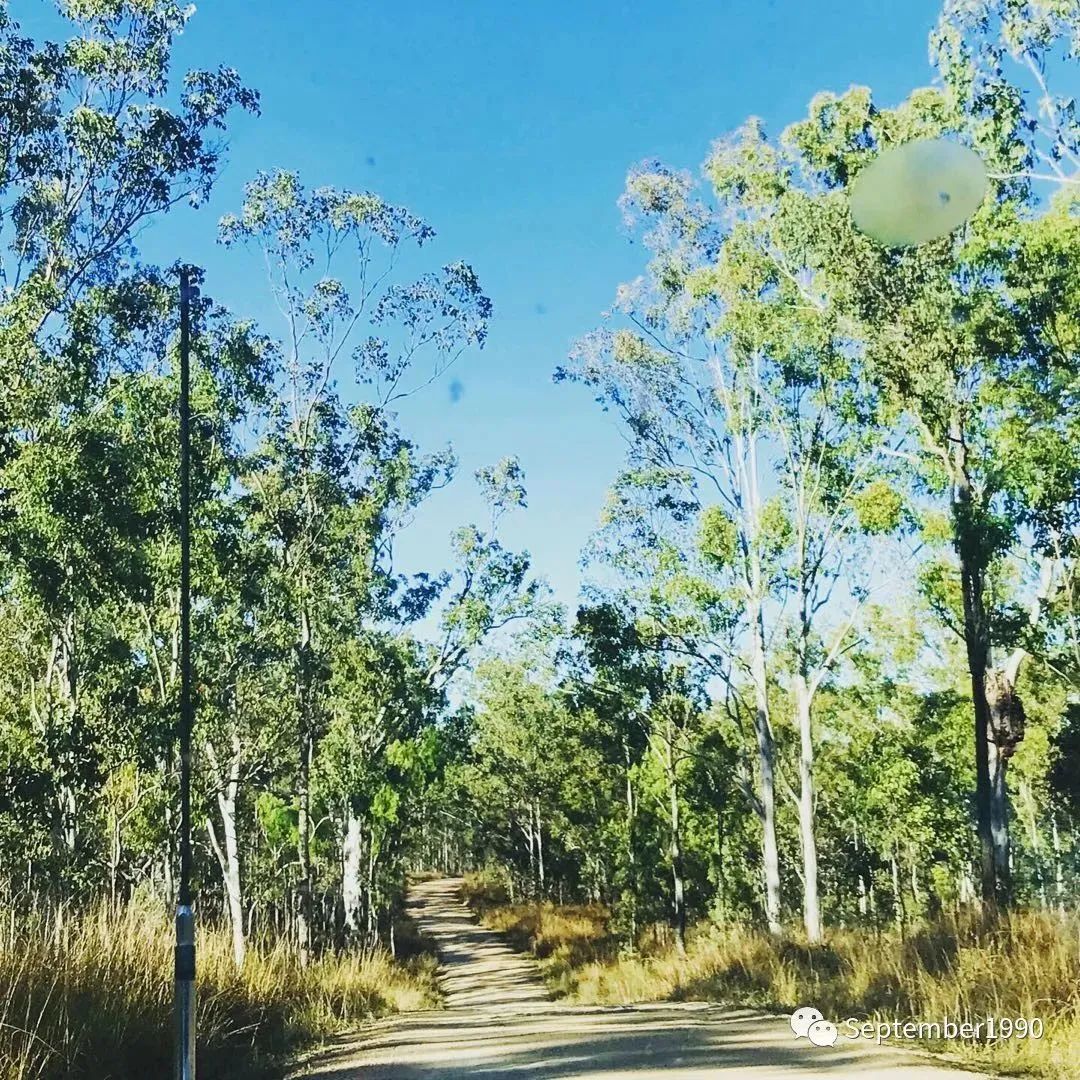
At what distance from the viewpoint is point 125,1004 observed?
26.9 ft

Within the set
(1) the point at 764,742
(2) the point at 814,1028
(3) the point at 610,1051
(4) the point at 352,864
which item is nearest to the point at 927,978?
(2) the point at 814,1028

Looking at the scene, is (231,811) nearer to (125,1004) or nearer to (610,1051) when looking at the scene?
(125,1004)

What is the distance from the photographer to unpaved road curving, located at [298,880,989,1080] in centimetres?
770

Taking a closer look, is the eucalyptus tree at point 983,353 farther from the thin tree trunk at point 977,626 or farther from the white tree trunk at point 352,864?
the white tree trunk at point 352,864

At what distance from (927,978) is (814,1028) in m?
1.07

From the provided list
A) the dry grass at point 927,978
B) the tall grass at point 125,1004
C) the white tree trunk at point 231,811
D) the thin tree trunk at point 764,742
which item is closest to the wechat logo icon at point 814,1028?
the dry grass at point 927,978

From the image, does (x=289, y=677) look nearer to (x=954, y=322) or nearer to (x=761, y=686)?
(x=761, y=686)

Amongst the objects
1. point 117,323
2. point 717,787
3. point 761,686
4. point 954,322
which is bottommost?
point 717,787

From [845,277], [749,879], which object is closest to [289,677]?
[845,277]

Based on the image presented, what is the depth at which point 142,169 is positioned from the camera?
52.1ft

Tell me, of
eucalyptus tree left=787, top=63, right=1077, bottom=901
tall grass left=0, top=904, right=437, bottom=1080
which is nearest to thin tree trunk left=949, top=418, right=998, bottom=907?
eucalyptus tree left=787, top=63, right=1077, bottom=901

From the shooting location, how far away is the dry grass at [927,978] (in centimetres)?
760

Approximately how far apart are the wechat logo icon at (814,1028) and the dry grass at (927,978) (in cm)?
33

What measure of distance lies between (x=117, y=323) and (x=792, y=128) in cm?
1120
